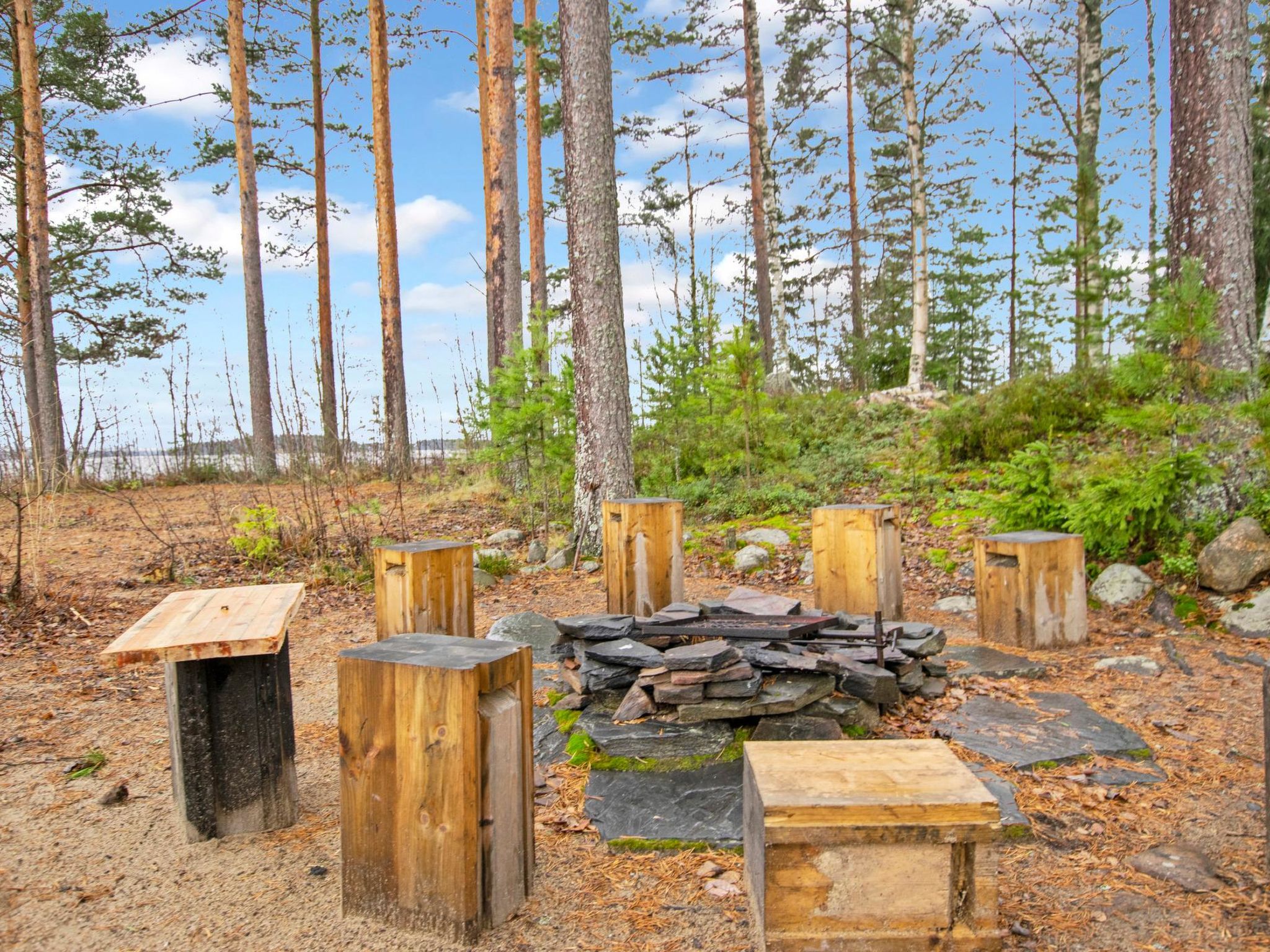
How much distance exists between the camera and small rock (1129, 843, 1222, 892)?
244 centimetres

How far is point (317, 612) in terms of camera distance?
6629 millimetres

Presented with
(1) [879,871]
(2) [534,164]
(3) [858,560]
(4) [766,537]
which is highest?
(2) [534,164]

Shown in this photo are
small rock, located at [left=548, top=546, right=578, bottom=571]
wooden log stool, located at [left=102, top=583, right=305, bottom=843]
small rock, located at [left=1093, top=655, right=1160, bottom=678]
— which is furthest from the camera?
small rock, located at [left=548, top=546, right=578, bottom=571]

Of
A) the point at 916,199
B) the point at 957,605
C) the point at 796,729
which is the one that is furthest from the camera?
the point at 916,199

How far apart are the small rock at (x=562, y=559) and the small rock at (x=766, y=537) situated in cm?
167

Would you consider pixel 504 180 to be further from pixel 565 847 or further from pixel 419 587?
pixel 565 847

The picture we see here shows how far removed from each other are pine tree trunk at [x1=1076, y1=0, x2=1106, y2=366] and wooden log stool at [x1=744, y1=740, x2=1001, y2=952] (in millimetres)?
9113

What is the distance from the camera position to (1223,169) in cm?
584

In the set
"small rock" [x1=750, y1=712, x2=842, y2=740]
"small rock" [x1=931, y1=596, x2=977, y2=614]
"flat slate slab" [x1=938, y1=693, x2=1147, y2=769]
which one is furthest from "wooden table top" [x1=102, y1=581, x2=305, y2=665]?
"small rock" [x1=931, y1=596, x2=977, y2=614]

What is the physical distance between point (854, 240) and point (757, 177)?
122 inches

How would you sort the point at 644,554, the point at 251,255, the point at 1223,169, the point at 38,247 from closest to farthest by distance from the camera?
the point at 644,554, the point at 1223,169, the point at 38,247, the point at 251,255

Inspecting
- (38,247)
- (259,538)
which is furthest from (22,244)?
(259,538)

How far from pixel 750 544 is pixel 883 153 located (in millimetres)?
16397

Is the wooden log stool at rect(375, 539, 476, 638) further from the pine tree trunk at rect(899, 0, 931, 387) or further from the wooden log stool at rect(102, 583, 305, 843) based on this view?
the pine tree trunk at rect(899, 0, 931, 387)
